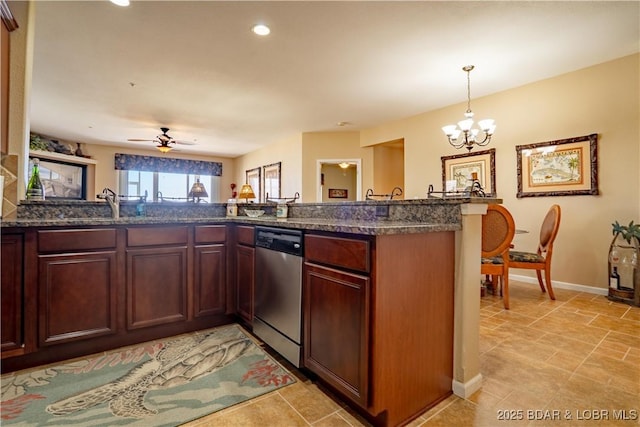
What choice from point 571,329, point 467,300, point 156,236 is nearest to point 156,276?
point 156,236

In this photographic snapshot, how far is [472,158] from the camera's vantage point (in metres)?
4.54

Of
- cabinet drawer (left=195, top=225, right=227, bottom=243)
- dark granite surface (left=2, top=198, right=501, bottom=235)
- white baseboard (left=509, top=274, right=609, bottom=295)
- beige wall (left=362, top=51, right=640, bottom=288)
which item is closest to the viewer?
dark granite surface (left=2, top=198, right=501, bottom=235)

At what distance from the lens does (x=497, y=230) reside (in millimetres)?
2723

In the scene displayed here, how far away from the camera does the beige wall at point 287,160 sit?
6688 mm

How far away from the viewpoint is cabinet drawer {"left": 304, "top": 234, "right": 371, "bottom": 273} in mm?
1287

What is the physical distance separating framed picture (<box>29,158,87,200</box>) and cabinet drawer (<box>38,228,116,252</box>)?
239 inches

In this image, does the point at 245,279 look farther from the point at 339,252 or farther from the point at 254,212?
the point at 339,252

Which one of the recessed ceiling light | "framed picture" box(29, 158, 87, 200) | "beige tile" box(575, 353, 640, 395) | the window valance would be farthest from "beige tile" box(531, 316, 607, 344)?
the window valance

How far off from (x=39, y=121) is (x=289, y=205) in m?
5.84

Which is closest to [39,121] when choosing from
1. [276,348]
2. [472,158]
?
[276,348]

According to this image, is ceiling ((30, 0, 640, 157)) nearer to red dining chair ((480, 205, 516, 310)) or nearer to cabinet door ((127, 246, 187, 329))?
red dining chair ((480, 205, 516, 310))

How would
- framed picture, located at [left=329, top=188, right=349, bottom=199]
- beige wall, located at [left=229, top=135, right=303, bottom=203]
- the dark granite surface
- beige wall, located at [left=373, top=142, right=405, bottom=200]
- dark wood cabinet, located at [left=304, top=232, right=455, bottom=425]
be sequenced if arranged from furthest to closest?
framed picture, located at [left=329, top=188, right=349, bottom=199], beige wall, located at [left=229, top=135, right=303, bottom=203], beige wall, located at [left=373, top=142, right=405, bottom=200], the dark granite surface, dark wood cabinet, located at [left=304, top=232, right=455, bottom=425]

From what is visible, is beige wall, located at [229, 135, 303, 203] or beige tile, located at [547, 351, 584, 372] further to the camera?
beige wall, located at [229, 135, 303, 203]

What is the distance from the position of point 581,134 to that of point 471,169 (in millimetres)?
1294
